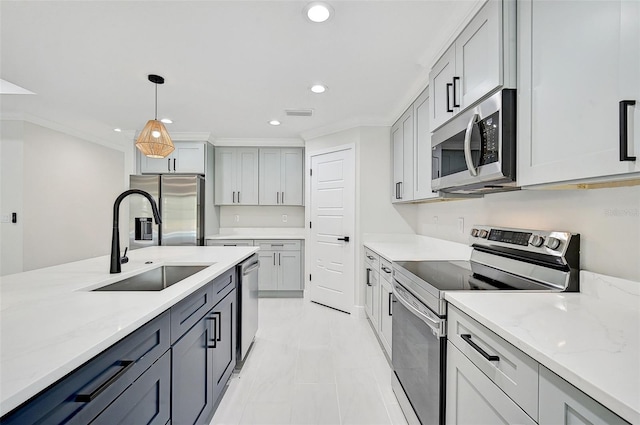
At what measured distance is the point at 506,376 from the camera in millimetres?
890

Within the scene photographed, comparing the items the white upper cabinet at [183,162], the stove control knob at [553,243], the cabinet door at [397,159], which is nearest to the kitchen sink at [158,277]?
the stove control knob at [553,243]

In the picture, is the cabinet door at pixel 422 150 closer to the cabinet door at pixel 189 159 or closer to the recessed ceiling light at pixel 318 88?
the recessed ceiling light at pixel 318 88

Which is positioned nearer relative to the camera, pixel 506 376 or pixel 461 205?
pixel 506 376

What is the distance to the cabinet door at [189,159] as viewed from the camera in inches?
170

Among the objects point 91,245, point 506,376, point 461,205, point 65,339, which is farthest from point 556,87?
point 91,245

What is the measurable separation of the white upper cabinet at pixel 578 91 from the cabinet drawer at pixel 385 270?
1.28 meters

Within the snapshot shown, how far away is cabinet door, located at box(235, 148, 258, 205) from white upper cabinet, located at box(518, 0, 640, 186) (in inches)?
153

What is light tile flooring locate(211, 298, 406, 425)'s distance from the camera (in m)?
1.82

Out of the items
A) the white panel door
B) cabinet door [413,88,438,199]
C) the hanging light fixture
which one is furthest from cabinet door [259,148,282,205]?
cabinet door [413,88,438,199]

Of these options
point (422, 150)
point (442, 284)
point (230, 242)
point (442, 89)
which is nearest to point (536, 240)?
point (442, 284)

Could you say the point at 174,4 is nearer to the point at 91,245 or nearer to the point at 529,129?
the point at 529,129

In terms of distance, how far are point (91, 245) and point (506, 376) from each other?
5343mm

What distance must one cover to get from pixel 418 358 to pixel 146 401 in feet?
4.07

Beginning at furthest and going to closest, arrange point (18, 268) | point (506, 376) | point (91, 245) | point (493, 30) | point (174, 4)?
point (91, 245) < point (18, 268) < point (174, 4) < point (493, 30) < point (506, 376)
